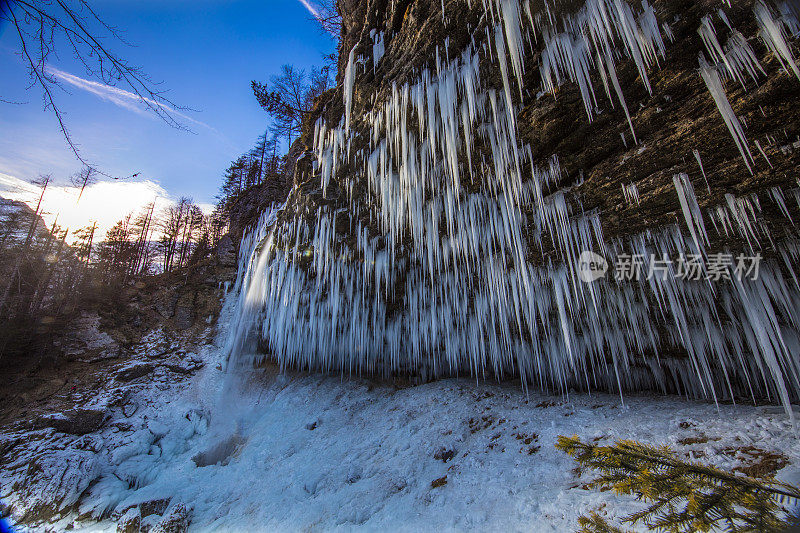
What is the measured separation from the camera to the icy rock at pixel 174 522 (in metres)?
5.19

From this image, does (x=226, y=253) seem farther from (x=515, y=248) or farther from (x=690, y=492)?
(x=690, y=492)

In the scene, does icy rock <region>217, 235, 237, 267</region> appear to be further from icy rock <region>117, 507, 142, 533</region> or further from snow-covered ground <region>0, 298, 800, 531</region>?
icy rock <region>117, 507, 142, 533</region>

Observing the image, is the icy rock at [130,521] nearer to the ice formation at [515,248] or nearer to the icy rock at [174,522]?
the icy rock at [174,522]

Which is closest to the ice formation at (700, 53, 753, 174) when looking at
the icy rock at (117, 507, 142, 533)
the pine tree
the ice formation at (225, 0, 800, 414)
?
the ice formation at (225, 0, 800, 414)

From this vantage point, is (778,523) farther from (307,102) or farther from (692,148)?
(307,102)

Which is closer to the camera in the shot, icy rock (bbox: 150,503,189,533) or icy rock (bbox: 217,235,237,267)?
icy rock (bbox: 150,503,189,533)

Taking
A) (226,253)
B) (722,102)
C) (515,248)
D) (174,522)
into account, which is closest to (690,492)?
(722,102)

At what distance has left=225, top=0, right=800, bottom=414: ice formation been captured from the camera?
329cm

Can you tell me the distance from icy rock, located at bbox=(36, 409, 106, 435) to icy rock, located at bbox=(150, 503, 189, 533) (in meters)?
5.13

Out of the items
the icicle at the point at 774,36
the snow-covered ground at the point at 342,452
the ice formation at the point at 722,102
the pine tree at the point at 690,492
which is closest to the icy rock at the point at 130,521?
the snow-covered ground at the point at 342,452

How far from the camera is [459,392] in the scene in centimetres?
693

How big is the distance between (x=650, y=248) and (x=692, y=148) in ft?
4.21

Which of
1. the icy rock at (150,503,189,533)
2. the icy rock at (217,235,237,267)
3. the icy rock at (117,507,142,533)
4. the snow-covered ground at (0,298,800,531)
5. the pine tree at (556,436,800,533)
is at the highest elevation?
the icy rock at (217,235,237,267)

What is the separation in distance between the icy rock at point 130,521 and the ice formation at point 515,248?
552 cm
